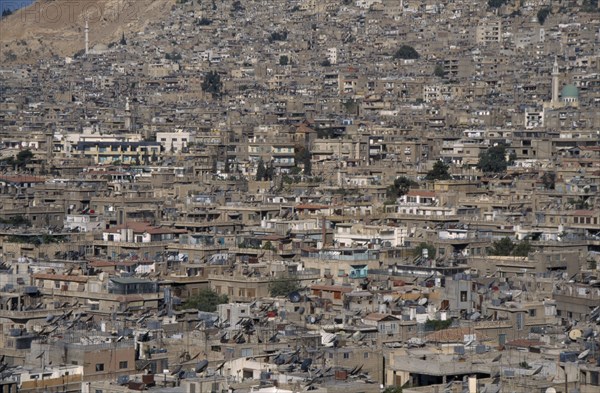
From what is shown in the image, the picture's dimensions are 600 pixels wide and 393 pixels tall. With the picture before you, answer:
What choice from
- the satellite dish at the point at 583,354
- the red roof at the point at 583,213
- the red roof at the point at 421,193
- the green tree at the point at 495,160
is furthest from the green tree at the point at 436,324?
the green tree at the point at 495,160

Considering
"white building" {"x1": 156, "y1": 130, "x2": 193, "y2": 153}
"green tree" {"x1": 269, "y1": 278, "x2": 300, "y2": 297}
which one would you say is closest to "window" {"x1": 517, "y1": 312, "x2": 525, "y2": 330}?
"green tree" {"x1": 269, "y1": 278, "x2": 300, "y2": 297}

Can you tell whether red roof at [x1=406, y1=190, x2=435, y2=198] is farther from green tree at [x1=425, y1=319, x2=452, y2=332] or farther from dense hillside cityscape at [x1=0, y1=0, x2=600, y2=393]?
green tree at [x1=425, y1=319, x2=452, y2=332]

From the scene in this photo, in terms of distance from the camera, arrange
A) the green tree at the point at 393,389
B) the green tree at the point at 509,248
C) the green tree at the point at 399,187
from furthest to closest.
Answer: the green tree at the point at 399,187
the green tree at the point at 509,248
the green tree at the point at 393,389

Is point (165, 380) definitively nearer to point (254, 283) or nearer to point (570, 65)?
point (254, 283)

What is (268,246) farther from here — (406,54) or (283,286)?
(406,54)

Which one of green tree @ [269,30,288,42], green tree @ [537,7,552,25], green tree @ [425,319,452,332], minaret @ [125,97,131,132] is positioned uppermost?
green tree @ [537,7,552,25]

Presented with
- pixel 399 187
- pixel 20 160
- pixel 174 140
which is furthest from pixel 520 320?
pixel 174 140

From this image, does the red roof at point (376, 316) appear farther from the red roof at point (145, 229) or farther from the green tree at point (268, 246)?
the red roof at point (145, 229)
